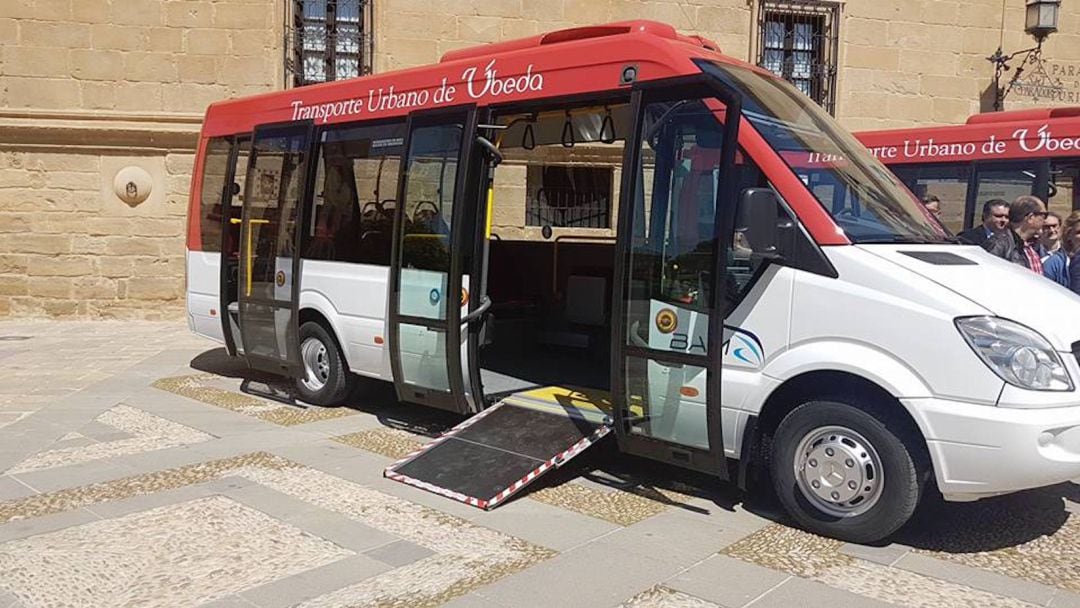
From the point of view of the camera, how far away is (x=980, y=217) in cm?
850

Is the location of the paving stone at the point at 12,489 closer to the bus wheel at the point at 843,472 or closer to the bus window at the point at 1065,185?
the bus wheel at the point at 843,472

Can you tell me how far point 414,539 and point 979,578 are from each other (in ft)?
8.91

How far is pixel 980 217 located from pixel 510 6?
784 centimetres

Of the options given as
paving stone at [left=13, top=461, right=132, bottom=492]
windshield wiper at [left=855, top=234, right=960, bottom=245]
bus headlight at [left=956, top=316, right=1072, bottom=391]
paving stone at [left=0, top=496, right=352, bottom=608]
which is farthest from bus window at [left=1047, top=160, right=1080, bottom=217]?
paving stone at [left=13, top=461, right=132, bottom=492]

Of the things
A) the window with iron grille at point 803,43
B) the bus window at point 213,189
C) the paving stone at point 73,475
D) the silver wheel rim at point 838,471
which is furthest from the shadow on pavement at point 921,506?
the window with iron grille at point 803,43

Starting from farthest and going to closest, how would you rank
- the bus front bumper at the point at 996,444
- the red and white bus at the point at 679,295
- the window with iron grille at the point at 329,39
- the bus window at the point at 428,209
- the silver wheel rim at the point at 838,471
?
the window with iron grille at the point at 329,39 < the bus window at the point at 428,209 < the silver wheel rim at the point at 838,471 < the red and white bus at the point at 679,295 < the bus front bumper at the point at 996,444

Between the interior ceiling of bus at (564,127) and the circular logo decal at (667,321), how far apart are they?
212 centimetres

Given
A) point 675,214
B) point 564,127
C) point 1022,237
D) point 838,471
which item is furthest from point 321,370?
point 1022,237

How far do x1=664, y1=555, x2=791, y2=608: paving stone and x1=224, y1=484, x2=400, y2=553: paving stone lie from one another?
1.52 metres

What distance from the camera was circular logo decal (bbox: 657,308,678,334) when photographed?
4703 millimetres

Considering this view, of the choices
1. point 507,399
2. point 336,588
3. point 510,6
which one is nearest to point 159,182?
point 510,6

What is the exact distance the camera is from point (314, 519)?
4629mm

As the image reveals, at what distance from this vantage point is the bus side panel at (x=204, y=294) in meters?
8.19

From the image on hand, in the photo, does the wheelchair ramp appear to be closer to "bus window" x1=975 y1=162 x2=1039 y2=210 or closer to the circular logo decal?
the circular logo decal
